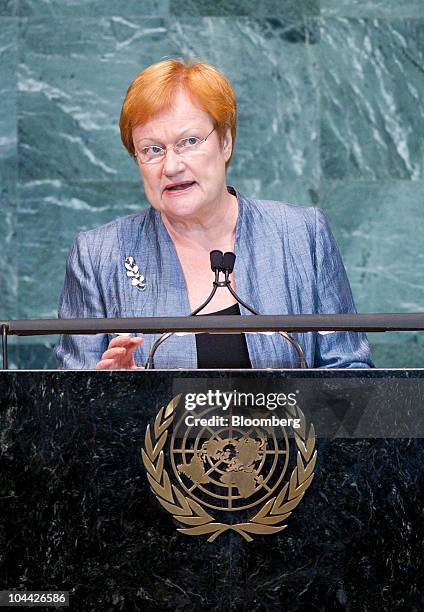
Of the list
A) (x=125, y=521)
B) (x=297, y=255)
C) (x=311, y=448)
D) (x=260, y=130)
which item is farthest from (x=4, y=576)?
(x=260, y=130)

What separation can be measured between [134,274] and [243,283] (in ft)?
0.83

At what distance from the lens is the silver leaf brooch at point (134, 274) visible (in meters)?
2.76

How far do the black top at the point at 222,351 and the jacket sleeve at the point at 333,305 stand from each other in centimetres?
19

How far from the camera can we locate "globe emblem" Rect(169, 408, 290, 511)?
6.26 feet

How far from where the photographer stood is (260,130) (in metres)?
4.57

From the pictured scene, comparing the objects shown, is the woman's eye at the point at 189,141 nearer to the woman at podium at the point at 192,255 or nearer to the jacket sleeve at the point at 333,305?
the woman at podium at the point at 192,255

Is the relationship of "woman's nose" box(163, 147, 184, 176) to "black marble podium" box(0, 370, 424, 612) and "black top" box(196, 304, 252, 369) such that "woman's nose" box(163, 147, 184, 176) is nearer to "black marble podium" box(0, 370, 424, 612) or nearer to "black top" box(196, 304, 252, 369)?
"black top" box(196, 304, 252, 369)

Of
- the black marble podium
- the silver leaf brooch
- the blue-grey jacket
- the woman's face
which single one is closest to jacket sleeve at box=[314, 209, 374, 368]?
the blue-grey jacket

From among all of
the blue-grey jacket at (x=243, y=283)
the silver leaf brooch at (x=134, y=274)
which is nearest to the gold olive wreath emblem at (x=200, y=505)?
the blue-grey jacket at (x=243, y=283)

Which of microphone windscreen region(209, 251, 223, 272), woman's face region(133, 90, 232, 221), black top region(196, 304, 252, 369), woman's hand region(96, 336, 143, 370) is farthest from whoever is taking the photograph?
woman's face region(133, 90, 232, 221)

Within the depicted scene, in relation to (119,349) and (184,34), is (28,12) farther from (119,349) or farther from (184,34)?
(119,349)

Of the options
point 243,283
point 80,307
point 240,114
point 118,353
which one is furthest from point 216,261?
point 240,114

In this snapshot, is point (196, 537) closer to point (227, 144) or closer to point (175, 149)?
point (175, 149)

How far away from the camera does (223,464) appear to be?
191 centimetres
